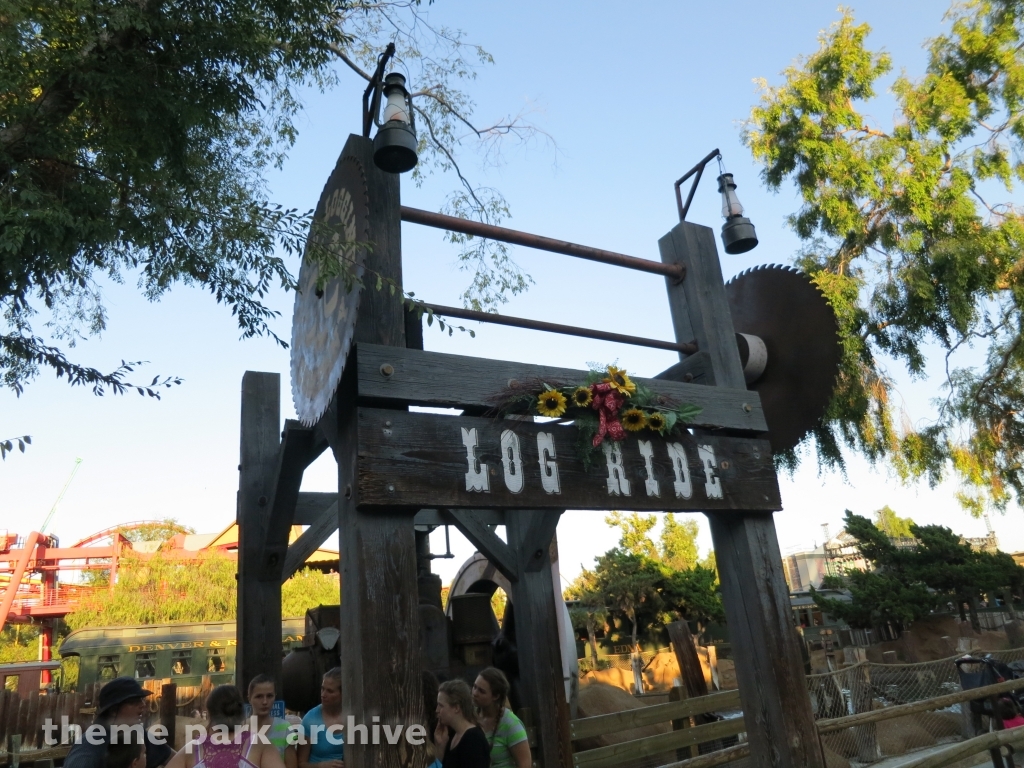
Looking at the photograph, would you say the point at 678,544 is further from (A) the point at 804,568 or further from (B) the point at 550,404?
(B) the point at 550,404

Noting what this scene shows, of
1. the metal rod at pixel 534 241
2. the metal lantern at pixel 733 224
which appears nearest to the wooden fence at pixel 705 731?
the metal rod at pixel 534 241

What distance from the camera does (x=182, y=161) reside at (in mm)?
6219

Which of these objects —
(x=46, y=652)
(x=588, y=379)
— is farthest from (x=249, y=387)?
(x=46, y=652)

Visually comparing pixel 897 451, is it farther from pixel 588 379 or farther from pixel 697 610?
pixel 697 610

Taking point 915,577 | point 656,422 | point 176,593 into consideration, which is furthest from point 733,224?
point 176,593

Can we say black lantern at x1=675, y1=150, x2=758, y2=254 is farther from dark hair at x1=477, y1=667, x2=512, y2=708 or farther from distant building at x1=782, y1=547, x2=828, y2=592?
distant building at x1=782, y1=547, x2=828, y2=592

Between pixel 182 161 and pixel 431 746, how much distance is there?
4.87m

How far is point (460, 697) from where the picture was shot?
3367 millimetres

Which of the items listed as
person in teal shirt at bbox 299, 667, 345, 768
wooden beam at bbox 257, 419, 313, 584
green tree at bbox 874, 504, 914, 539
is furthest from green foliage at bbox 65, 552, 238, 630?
green tree at bbox 874, 504, 914, 539

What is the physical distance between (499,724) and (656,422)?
5.48 ft

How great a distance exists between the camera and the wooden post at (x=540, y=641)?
19.7 ft

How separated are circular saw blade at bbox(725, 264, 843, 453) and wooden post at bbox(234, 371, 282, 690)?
3.39 m

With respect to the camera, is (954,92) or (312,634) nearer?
(312,634)

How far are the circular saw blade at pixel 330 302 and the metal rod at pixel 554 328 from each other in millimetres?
571
